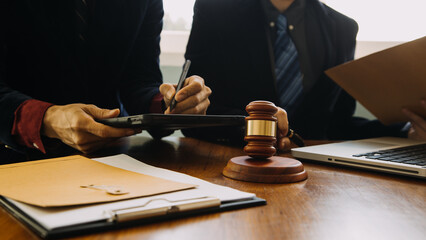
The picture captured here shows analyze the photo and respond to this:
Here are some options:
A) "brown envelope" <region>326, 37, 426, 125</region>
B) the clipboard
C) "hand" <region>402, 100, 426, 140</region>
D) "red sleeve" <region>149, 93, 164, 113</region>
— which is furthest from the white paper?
"hand" <region>402, 100, 426, 140</region>

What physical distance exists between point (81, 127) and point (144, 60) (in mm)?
649

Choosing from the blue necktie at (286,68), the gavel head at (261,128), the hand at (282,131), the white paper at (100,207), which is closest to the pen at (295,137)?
the hand at (282,131)

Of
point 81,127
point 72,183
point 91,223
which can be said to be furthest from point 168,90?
point 91,223

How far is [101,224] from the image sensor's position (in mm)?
299

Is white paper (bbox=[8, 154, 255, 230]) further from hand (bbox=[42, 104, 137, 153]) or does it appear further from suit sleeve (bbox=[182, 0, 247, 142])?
suit sleeve (bbox=[182, 0, 247, 142])

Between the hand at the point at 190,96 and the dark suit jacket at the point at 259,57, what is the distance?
1.55 feet

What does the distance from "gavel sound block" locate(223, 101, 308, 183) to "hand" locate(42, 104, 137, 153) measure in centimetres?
27

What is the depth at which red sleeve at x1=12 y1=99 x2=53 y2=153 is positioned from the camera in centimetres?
72

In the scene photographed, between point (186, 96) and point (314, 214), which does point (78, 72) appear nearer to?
point (186, 96)

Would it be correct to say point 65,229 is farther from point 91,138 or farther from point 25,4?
point 25,4

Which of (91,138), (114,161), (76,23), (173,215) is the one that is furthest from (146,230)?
(76,23)

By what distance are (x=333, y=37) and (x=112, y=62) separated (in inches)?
38.0

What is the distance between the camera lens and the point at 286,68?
A: 1.46 m

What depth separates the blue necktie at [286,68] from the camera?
57.6 inches
